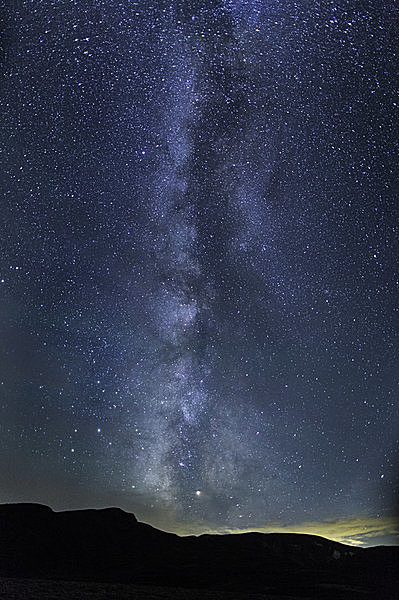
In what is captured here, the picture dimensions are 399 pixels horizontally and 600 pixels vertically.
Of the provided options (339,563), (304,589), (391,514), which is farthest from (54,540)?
(391,514)

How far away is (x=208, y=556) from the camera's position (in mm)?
49094

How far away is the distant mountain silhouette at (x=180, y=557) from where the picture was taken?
3812 cm

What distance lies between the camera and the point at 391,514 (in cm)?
1583

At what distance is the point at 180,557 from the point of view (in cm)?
4809

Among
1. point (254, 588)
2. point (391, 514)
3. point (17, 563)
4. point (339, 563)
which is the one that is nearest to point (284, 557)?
point (339, 563)

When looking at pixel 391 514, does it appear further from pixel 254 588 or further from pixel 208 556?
pixel 208 556

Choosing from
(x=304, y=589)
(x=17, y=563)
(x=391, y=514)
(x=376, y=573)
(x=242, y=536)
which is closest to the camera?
(x=391, y=514)

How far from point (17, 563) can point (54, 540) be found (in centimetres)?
884

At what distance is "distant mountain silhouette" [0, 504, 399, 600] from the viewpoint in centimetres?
3812

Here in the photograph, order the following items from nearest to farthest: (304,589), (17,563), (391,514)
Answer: (391,514) < (304,589) < (17,563)

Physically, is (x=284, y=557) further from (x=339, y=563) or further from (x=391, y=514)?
(x=391, y=514)

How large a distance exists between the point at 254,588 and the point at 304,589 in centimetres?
357

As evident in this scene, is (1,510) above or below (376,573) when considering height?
above

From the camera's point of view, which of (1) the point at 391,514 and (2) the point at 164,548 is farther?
(2) the point at 164,548
